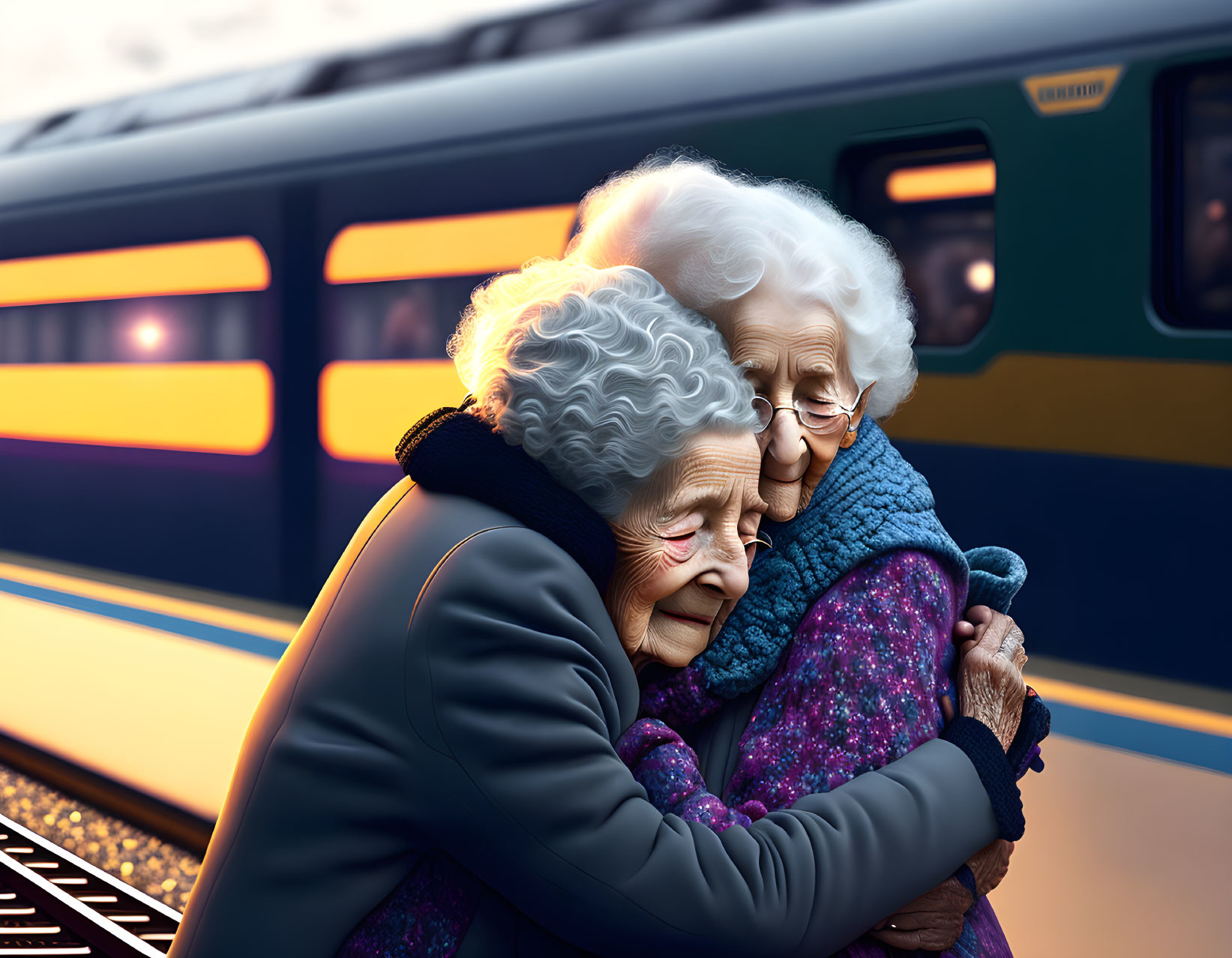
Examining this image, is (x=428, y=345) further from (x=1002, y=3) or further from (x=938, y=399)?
(x=1002, y=3)

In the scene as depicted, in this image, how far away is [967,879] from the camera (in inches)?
54.2

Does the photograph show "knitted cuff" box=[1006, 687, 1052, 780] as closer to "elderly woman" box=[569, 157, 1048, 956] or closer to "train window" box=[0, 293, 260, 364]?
"elderly woman" box=[569, 157, 1048, 956]

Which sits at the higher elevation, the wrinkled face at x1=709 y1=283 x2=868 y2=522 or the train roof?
the train roof

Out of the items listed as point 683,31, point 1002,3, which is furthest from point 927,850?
point 683,31

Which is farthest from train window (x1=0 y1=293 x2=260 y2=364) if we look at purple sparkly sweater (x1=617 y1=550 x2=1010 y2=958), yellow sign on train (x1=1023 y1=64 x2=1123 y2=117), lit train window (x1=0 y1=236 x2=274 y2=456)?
purple sparkly sweater (x1=617 y1=550 x2=1010 y2=958)

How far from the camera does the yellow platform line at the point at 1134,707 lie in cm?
260

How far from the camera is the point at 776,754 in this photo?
1.34 meters

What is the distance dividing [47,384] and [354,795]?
5.59m

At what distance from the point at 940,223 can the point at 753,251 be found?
183cm

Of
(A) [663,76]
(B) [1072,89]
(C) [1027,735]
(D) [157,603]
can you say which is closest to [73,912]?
(D) [157,603]

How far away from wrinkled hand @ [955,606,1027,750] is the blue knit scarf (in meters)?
0.08

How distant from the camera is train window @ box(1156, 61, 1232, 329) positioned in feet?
8.57

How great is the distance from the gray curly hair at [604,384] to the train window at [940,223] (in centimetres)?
183

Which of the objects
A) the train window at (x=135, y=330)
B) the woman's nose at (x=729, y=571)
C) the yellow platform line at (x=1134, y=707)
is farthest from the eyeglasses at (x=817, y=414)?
the train window at (x=135, y=330)
